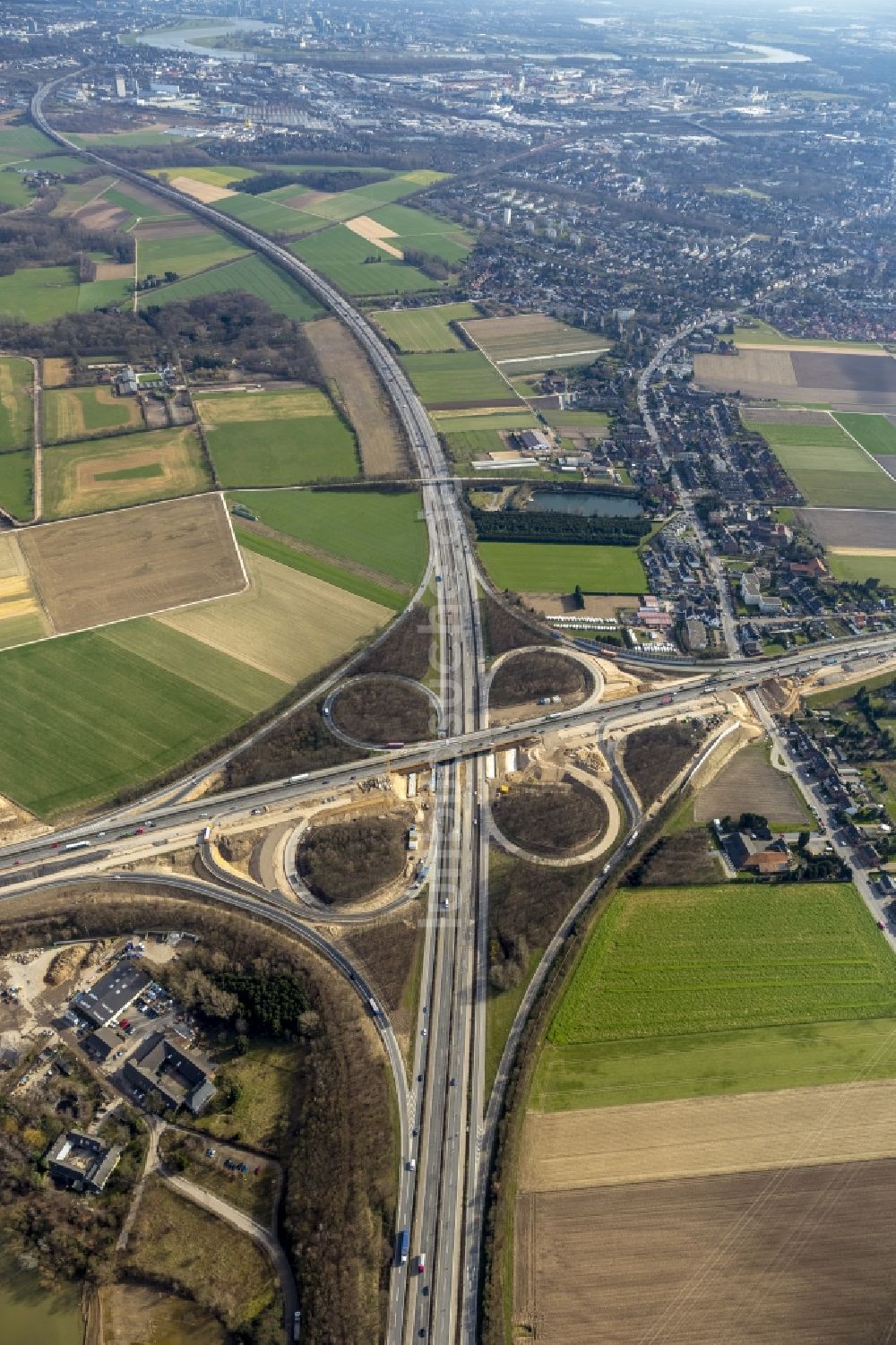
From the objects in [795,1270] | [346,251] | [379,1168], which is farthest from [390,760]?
[346,251]

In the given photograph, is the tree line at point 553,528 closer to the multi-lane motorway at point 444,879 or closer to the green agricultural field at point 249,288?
the multi-lane motorway at point 444,879

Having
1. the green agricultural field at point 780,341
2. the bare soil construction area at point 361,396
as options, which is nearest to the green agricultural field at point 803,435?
the green agricultural field at point 780,341

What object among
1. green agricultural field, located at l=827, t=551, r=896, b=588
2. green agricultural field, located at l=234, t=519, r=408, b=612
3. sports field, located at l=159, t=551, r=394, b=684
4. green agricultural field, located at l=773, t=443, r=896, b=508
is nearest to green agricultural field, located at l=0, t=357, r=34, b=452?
green agricultural field, located at l=234, t=519, r=408, b=612

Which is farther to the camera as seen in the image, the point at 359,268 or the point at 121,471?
the point at 359,268

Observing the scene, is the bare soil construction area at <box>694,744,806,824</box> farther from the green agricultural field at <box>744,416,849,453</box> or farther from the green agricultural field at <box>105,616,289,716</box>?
the green agricultural field at <box>744,416,849,453</box>


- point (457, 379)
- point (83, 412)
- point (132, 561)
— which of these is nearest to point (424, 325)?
point (457, 379)

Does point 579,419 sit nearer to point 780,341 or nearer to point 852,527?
point 852,527

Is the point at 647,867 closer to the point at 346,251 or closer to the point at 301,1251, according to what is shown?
the point at 301,1251
